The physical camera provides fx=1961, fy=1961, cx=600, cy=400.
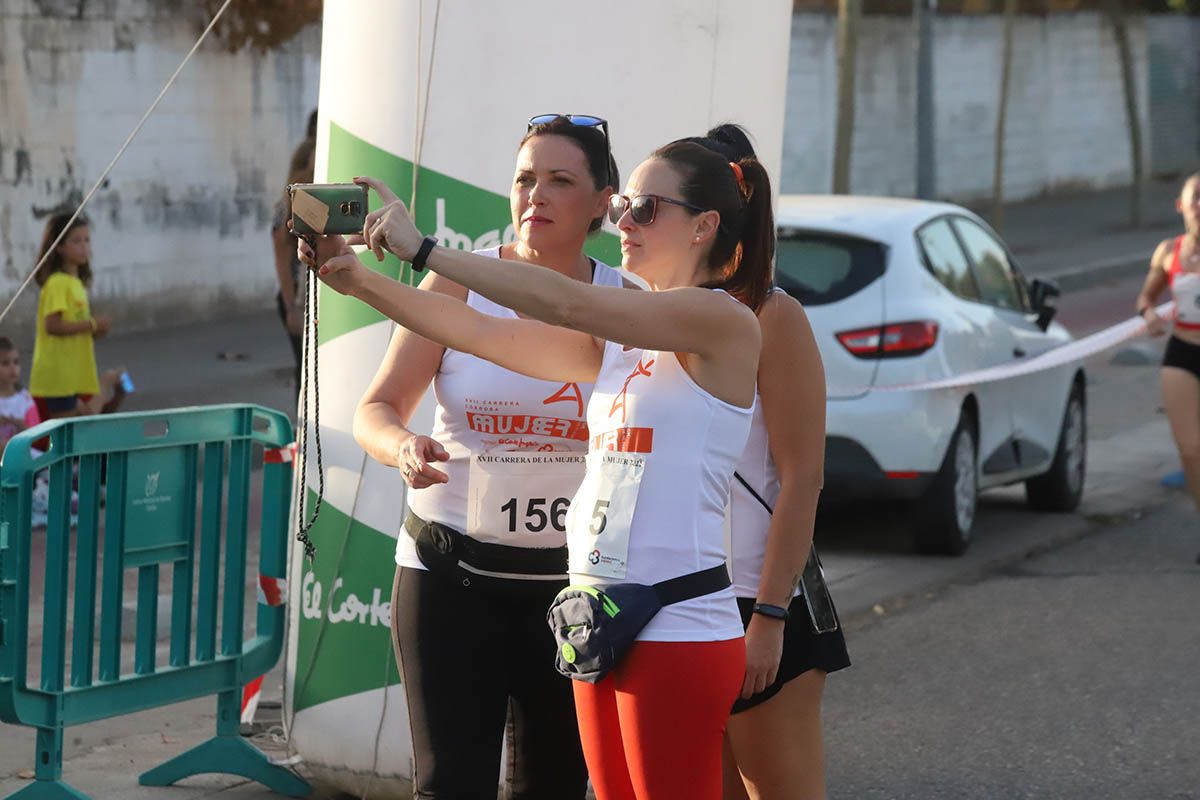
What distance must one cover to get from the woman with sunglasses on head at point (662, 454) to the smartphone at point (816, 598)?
1.44 feet

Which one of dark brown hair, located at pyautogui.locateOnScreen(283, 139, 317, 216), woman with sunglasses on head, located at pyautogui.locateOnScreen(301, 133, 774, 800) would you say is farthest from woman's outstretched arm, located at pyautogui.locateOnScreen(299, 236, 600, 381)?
dark brown hair, located at pyautogui.locateOnScreen(283, 139, 317, 216)

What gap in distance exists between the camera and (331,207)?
3.16 meters

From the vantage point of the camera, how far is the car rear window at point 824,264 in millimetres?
8680

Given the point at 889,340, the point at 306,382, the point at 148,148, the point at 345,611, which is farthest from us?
the point at 148,148

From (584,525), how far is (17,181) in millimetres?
12630

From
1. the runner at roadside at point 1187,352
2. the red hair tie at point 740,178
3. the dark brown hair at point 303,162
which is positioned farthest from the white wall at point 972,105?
the red hair tie at point 740,178

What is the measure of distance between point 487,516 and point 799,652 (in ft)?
2.15

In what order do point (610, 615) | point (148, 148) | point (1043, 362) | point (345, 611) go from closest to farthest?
point (610, 615) < point (345, 611) < point (1043, 362) < point (148, 148)

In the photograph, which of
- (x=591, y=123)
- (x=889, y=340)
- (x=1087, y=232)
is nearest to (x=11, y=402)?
(x=889, y=340)

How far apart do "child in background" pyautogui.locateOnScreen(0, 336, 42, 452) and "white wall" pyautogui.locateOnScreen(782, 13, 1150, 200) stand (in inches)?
622

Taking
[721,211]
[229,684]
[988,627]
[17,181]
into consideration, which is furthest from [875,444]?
[17,181]

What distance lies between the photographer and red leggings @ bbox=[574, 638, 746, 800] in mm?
3268

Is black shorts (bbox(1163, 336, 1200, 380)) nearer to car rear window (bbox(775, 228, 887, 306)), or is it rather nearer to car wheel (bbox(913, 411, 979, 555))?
car wheel (bbox(913, 411, 979, 555))

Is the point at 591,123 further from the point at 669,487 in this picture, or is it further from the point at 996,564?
the point at 996,564
